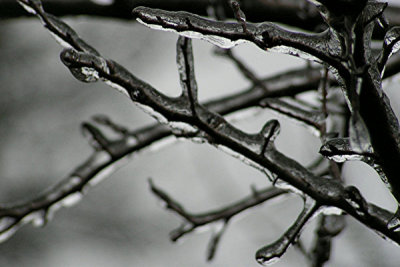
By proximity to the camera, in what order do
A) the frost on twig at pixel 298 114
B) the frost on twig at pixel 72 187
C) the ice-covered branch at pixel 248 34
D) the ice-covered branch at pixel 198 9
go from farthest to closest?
1. the ice-covered branch at pixel 198 9
2. the frost on twig at pixel 72 187
3. the frost on twig at pixel 298 114
4. the ice-covered branch at pixel 248 34

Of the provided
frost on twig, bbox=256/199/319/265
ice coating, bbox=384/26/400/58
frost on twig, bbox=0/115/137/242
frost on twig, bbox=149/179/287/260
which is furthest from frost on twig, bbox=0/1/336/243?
ice coating, bbox=384/26/400/58

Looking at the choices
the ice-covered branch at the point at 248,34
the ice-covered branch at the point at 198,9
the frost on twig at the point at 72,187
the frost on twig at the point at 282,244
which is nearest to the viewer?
the ice-covered branch at the point at 248,34

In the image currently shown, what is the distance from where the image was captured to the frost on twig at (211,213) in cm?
133

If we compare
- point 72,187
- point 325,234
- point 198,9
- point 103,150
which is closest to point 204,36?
point 325,234

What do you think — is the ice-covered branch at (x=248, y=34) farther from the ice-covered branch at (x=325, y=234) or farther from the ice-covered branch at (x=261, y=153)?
the ice-covered branch at (x=325, y=234)

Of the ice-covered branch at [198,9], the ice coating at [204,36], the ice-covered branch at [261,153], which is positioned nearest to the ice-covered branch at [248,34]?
the ice coating at [204,36]

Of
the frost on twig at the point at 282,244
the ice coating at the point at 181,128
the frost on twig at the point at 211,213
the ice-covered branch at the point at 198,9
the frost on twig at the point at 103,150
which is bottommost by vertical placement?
the frost on twig at the point at 211,213

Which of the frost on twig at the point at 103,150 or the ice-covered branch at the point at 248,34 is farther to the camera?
the frost on twig at the point at 103,150

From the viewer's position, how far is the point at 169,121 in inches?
31.6

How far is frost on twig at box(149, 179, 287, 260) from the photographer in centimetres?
133

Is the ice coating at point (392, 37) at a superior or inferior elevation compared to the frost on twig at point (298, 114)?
superior

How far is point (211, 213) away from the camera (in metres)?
1.49

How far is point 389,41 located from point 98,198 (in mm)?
6241

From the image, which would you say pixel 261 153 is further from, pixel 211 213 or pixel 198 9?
pixel 198 9
